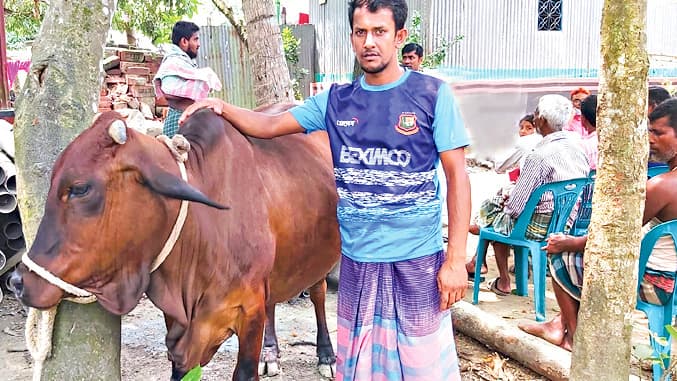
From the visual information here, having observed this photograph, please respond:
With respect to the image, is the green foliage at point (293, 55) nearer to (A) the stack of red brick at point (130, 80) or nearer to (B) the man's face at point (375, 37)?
(A) the stack of red brick at point (130, 80)

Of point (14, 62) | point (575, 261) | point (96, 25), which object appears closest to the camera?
point (96, 25)

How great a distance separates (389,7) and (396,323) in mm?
1202

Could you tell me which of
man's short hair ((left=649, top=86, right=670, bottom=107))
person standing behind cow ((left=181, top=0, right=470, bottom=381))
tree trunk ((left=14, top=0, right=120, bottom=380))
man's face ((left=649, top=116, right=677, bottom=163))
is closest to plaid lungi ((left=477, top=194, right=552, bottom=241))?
man's short hair ((left=649, top=86, right=670, bottom=107))

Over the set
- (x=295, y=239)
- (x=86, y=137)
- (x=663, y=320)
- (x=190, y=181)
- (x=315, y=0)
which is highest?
(x=315, y=0)

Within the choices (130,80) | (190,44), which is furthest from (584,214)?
(130,80)

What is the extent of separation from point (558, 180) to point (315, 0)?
1076cm

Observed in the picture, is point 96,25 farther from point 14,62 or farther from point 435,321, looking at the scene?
point 14,62

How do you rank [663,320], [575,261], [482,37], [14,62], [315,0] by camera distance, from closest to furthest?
[663,320]
[575,261]
[482,37]
[315,0]
[14,62]

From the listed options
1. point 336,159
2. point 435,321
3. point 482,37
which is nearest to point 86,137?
point 336,159

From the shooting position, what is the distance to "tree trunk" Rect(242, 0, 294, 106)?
17.9 ft

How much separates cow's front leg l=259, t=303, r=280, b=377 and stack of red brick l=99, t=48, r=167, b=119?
18.7 ft

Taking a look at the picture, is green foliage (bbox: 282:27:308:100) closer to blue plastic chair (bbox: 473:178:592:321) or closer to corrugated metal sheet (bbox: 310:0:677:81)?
corrugated metal sheet (bbox: 310:0:677:81)

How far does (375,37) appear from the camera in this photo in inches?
92.8

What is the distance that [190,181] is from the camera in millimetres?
2484
